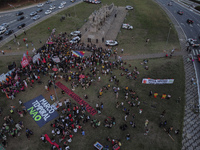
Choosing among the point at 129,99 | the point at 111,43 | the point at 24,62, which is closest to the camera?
the point at 129,99

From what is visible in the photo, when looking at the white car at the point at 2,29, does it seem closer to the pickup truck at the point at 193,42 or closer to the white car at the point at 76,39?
the white car at the point at 76,39

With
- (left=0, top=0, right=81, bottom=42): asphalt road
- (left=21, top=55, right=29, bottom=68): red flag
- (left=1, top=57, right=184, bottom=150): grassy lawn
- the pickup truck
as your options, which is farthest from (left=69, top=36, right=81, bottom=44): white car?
the pickup truck

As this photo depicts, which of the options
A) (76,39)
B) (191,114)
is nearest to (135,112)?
(191,114)

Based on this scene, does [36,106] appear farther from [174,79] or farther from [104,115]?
[174,79]

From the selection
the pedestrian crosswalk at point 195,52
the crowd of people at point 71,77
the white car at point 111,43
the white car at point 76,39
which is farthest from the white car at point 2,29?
the pedestrian crosswalk at point 195,52

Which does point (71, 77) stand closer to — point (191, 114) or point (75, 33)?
point (75, 33)

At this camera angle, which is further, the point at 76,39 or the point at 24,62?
the point at 76,39

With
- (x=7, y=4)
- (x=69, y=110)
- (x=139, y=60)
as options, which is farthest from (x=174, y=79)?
(x=7, y=4)

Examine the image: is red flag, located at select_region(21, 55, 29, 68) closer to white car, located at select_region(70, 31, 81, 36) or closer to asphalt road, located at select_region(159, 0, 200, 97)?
white car, located at select_region(70, 31, 81, 36)
